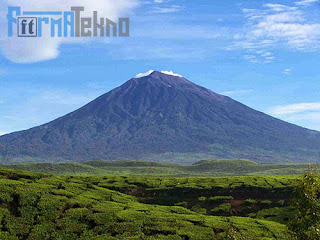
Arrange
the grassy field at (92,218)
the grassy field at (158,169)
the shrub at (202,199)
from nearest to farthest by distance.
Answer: the grassy field at (92,218), the shrub at (202,199), the grassy field at (158,169)

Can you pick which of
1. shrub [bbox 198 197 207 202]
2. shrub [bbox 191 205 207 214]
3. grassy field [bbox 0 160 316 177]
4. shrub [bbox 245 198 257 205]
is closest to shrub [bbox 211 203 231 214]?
shrub [bbox 191 205 207 214]

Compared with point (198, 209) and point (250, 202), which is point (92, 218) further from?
point (250, 202)

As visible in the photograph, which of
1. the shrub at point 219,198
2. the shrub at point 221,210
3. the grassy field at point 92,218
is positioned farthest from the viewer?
the shrub at point 219,198

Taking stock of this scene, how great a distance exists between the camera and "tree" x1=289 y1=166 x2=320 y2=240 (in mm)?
17328

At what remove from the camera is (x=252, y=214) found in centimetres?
3912

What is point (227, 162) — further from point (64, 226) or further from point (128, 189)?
point (64, 226)

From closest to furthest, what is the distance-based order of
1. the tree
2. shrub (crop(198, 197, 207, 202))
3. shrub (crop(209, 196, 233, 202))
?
the tree, shrub (crop(209, 196, 233, 202)), shrub (crop(198, 197, 207, 202))

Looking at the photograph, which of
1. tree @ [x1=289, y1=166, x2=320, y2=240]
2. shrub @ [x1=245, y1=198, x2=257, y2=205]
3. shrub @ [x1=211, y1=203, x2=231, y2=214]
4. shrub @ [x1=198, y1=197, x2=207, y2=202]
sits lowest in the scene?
shrub @ [x1=211, y1=203, x2=231, y2=214]

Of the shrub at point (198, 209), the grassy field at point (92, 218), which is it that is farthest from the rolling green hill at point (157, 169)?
the grassy field at point (92, 218)

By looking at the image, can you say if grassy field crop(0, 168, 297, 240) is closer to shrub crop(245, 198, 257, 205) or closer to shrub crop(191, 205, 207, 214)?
shrub crop(191, 205, 207, 214)

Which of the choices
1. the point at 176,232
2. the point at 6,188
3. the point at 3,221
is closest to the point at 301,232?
the point at 176,232

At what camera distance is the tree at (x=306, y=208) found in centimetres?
1733

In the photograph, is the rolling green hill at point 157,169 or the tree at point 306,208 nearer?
the tree at point 306,208

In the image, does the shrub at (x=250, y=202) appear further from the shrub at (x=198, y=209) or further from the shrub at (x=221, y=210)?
the shrub at (x=198, y=209)
